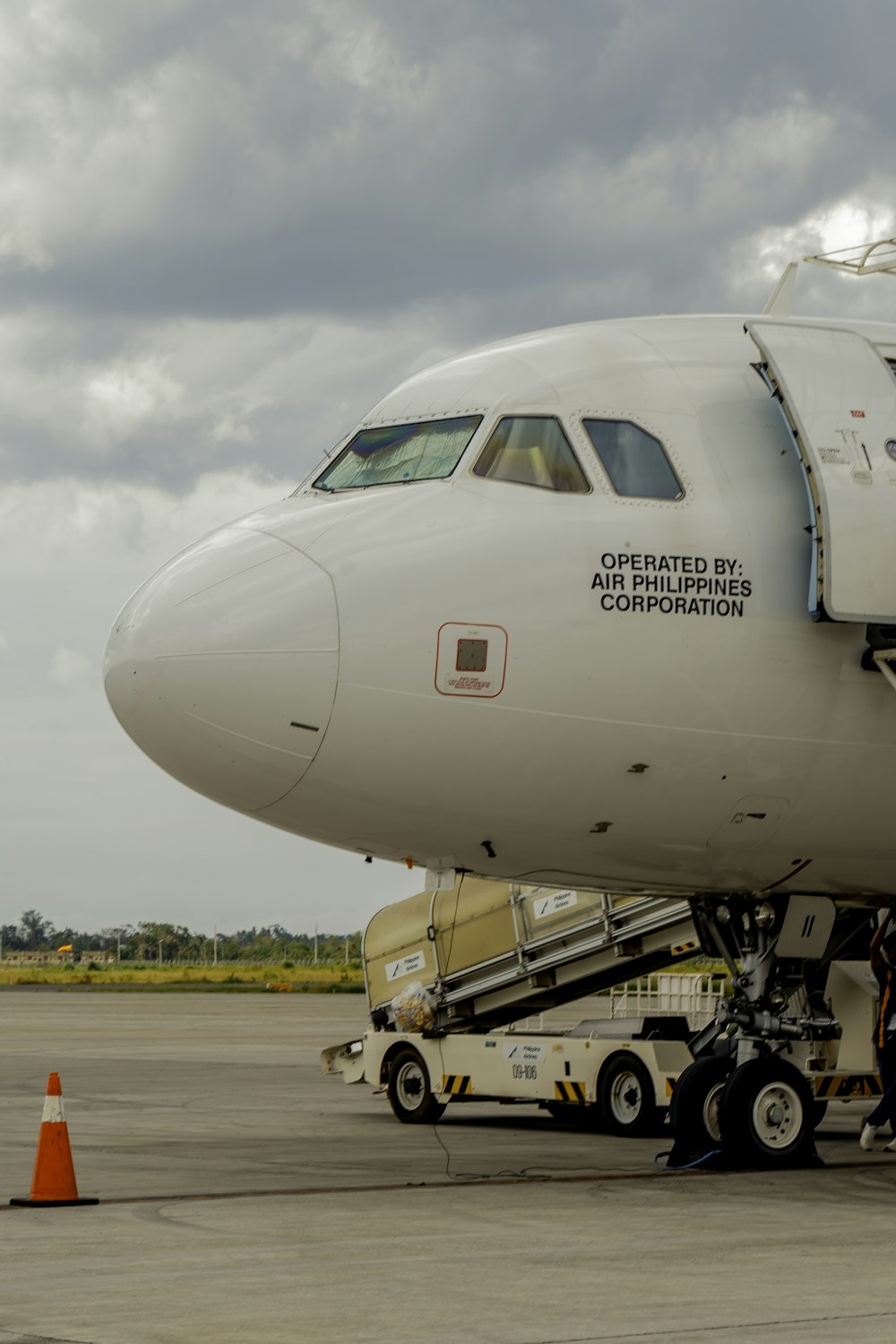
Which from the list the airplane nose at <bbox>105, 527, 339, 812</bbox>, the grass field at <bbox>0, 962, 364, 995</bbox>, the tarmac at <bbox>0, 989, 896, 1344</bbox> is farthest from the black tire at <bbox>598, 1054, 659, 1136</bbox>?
the grass field at <bbox>0, 962, 364, 995</bbox>

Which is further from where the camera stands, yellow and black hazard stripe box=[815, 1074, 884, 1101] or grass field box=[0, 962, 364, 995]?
grass field box=[0, 962, 364, 995]

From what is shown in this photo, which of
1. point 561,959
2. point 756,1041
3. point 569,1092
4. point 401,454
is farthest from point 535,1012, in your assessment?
point 401,454

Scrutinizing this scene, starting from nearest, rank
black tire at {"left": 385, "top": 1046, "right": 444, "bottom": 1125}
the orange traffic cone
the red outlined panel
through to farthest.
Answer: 1. the red outlined panel
2. the orange traffic cone
3. black tire at {"left": 385, "top": 1046, "right": 444, "bottom": 1125}

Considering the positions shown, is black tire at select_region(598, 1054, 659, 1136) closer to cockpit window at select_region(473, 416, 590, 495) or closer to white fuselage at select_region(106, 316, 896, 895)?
white fuselage at select_region(106, 316, 896, 895)

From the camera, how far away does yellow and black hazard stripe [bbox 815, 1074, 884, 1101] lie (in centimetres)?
1830

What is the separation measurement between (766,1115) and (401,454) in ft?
19.1

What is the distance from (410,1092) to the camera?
70.6 ft

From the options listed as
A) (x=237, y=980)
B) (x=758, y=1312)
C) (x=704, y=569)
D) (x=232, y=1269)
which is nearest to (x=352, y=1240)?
(x=232, y=1269)

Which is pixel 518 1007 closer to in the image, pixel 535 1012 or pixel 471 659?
pixel 535 1012

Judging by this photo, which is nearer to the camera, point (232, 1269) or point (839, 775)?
point (232, 1269)

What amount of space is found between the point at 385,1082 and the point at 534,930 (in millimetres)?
2519

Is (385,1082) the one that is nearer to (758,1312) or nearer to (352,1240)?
(352,1240)

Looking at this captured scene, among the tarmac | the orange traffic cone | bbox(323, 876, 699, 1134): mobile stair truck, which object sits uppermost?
bbox(323, 876, 699, 1134): mobile stair truck

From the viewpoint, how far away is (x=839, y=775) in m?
14.1
